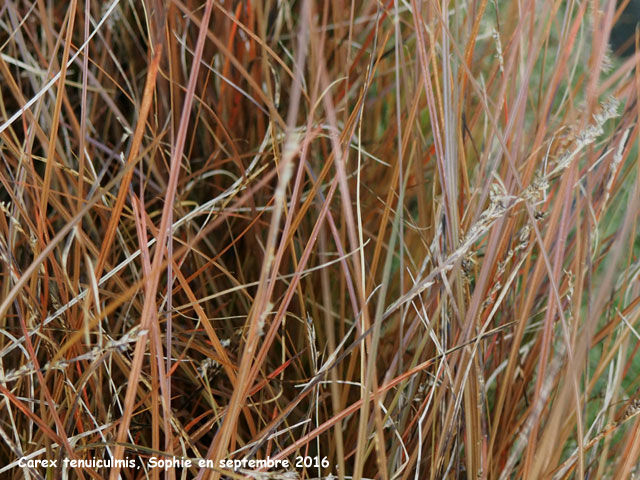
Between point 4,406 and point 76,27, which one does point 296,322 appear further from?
point 76,27

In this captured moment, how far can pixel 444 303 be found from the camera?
1.13ft

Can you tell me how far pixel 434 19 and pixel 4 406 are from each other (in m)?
0.43

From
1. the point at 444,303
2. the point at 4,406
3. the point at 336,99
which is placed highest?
the point at 336,99

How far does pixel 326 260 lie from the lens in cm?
46

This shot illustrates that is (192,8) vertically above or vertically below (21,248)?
above

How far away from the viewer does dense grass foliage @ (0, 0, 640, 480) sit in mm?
309

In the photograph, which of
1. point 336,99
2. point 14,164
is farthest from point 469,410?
point 14,164

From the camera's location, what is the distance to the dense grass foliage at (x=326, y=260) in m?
0.31

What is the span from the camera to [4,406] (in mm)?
433

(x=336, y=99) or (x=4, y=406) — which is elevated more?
(x=336, y=99)

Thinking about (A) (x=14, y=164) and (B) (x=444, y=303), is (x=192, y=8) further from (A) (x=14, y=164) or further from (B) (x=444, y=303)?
(B) (x=444, y=303)

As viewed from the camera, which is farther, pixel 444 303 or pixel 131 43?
pixel 131 43

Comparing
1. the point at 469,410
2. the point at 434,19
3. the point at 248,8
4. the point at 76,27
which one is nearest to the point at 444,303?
the point at 469,410

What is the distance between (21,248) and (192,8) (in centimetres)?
24
